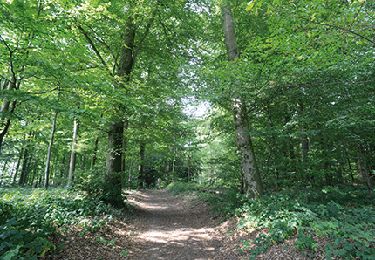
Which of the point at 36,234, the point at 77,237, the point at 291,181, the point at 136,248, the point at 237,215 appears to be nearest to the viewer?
the point at 36,234

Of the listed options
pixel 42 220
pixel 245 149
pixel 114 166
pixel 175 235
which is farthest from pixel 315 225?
pixel 114 166

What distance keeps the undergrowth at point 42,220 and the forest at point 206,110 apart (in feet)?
0.15

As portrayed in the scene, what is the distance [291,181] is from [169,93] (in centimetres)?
700

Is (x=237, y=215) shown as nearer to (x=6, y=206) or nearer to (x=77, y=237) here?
(x=77, y=237)

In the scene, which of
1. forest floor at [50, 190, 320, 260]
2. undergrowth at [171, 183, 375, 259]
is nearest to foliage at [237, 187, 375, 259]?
undergrowth at [171, 183, 375, 259]

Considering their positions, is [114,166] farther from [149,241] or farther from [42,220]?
[42,220]

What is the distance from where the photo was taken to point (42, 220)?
5555 millimetres

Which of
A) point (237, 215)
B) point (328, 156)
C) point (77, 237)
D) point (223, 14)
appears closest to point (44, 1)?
point (77, 237)

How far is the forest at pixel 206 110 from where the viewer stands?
4617 mm

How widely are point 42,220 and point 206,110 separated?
817cm

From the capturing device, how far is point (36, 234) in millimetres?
4703

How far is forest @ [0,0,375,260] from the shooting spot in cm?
462

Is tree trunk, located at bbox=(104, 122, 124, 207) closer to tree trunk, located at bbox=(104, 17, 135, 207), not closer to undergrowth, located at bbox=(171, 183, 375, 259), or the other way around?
tree trunk, located at bbox=(104, 17, 135, 207)

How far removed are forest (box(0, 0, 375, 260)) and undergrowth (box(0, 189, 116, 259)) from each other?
0.05 meters
